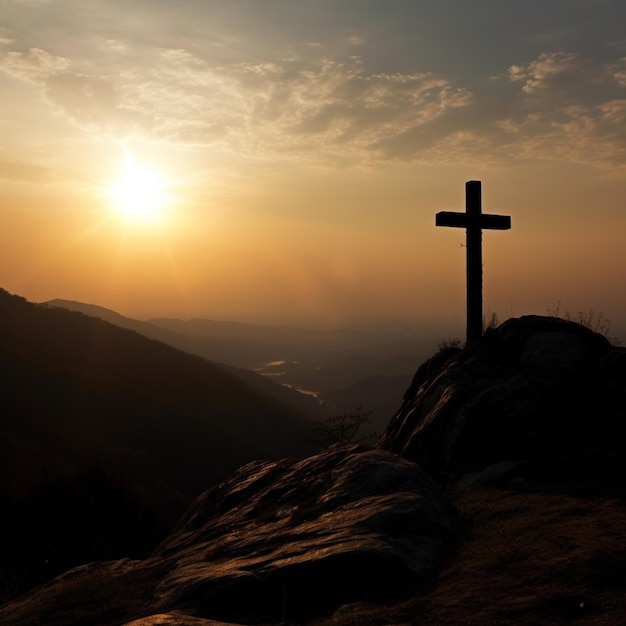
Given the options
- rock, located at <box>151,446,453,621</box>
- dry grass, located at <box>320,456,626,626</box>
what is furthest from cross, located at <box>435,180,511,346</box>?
dry grass, located at <box>320,456,626,626</box>

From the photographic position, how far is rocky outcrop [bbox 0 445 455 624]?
28.2 feet

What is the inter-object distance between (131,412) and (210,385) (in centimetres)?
2996

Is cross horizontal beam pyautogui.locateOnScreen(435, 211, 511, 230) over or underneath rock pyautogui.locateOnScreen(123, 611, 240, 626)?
over

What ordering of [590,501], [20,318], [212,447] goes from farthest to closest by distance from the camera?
[20,318] → [212,447] → [590,501]

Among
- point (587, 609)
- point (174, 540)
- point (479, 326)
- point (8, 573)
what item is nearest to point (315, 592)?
point (587, 609)

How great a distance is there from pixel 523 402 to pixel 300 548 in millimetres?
5931

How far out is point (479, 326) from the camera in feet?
54.6

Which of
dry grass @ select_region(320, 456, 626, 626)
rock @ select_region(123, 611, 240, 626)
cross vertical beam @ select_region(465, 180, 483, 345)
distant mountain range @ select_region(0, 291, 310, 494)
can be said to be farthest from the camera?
distant mountain range @ select_region(0, 291, 310, 494)

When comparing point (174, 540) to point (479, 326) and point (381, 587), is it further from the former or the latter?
point (479, 326)

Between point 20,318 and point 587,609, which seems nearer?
point 587,609

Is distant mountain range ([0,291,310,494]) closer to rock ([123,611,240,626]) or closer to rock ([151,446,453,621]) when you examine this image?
rock ([151,446,453,621])

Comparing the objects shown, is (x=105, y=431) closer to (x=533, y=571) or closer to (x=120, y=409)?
(x=120, y=409)

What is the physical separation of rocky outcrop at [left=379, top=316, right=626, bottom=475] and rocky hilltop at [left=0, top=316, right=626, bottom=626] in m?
0.03

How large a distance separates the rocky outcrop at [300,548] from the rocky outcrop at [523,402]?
1.74 meters
